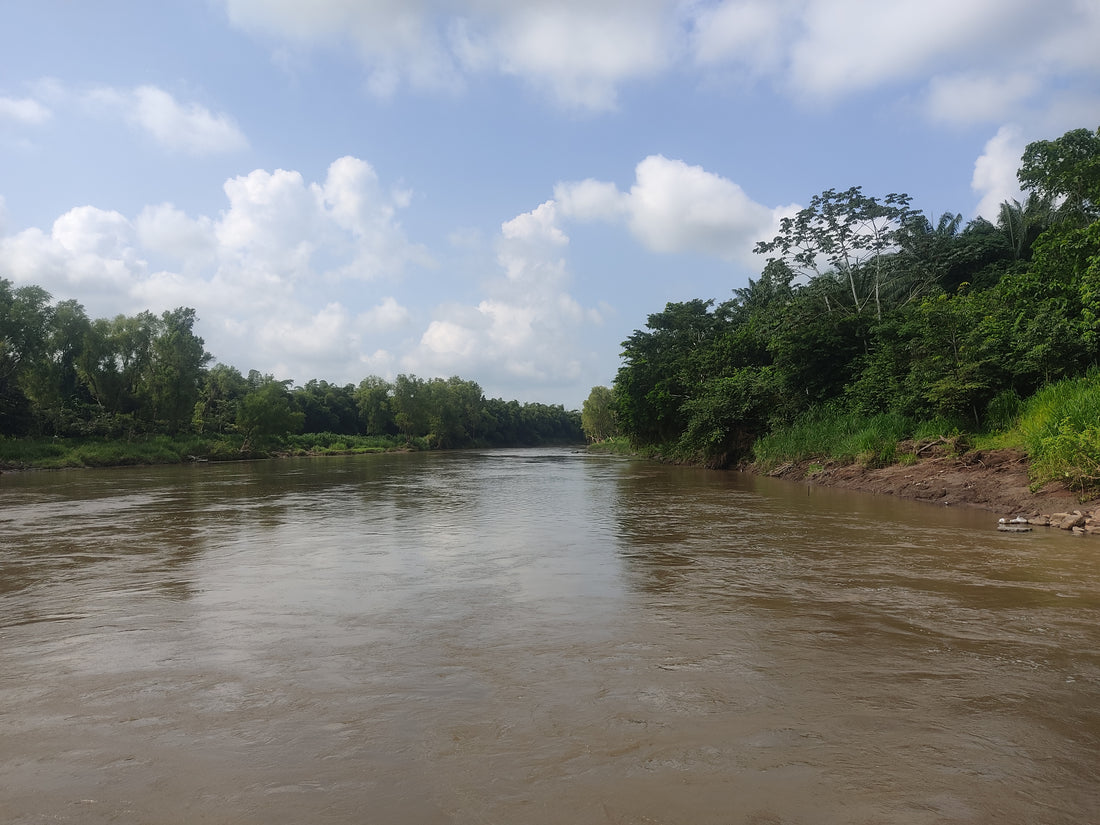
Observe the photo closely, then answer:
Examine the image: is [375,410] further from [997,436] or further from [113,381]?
[997,436]

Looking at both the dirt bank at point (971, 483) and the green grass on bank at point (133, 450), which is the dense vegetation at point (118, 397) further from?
the dirt bank at point (971, 483)

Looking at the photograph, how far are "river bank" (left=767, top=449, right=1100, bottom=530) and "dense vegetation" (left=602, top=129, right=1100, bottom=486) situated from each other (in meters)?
0.55

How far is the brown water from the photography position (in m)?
3.17

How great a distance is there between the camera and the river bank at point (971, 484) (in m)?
12.1

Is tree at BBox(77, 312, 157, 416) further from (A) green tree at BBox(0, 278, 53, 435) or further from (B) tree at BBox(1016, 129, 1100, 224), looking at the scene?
(B) tree at BBox(1016, 129, 1100, 224)

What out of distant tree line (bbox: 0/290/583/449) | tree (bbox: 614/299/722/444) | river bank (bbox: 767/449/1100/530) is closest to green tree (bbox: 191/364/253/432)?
distant tree line (bbox: 0/290/583/449)

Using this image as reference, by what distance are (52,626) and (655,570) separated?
6.58 meters

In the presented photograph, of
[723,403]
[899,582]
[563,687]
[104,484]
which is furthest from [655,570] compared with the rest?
[104,484]

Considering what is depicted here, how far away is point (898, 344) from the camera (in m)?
21.6

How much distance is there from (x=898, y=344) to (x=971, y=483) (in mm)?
8283

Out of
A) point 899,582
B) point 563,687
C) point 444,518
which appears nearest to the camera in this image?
point 563,687

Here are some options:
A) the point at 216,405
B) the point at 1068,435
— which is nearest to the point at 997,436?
the point at 1068,435

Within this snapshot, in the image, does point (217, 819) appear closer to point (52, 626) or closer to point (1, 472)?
point (52, 626)

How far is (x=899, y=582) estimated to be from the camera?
24.8ft
